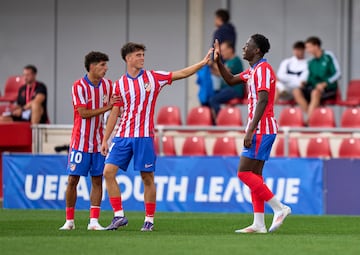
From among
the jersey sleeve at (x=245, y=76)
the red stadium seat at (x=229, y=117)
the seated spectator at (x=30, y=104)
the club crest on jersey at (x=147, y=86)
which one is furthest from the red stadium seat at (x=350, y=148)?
the club crest on jersey at (x=147, y=86)

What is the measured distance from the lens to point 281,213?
11.6m

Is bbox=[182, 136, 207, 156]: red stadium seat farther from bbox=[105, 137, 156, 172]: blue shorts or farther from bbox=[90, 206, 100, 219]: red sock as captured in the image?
bbox=[105, 137, 156, 172]: blue shorts

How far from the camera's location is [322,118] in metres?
18.5

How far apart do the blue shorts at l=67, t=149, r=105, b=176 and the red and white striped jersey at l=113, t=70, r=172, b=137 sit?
0.58 m

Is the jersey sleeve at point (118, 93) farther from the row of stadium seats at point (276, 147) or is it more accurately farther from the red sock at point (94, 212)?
the row of stadium seats at point (276, 147)

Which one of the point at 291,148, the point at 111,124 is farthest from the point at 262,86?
Result: the point at 291,148

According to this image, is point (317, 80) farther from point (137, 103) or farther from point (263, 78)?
point (263, 78)

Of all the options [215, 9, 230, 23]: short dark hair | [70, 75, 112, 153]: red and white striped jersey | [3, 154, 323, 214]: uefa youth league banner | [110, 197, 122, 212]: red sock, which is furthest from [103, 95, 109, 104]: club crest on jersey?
[215, 9, 230, 23]: short dark hair

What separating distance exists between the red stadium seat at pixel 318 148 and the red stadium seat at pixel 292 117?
0.92m

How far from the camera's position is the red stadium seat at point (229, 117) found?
18.8 metres

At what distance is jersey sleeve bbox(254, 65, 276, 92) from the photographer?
11305 mm

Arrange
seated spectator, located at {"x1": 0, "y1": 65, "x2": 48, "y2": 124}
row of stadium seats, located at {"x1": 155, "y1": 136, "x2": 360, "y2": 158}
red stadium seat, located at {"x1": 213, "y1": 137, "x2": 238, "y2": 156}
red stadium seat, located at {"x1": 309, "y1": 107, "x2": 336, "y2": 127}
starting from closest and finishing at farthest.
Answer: row of stadium seats, located at {"x1": 155, "y1": 136, "x2": 360, "y2": 158} < red stadium seat, located at {"x1": 213, "y1": 137, "x2": 238, "y2": 156} < red stadium seat, located at {"x1": 309, "y1": 107, "x2": 336, "y2": 127} < seated spectator, located at {"x1": 0, "y1": 65, "x2": 48, "y2": 124}

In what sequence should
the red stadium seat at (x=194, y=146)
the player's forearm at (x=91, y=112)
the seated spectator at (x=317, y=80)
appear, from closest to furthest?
the player's forearm at (x=91, y=112) < the red stadium seat at (x=194, y=146) < the seated spectator at (x=317, y=80)

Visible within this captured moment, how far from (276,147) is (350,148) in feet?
4.10
